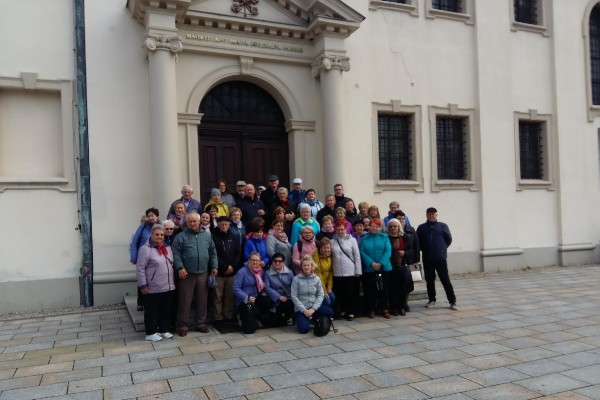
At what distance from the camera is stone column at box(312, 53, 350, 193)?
36.1 feet

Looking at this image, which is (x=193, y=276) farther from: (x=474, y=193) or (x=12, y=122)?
(x=474, y=193)

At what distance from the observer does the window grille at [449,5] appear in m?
13.6

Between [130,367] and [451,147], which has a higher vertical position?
[451,147]

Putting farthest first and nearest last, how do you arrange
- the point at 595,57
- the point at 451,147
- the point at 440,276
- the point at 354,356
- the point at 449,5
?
1. the point at 595,57
2. the point at 449,5
3. the point at 451,147
4. the point at 440,276
5. the point at 354,356

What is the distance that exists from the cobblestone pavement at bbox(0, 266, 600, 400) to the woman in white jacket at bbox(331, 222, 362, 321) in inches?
12.6

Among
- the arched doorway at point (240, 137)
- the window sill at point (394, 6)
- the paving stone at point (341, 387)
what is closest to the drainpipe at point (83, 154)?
the arched doorway at point (240, 137)

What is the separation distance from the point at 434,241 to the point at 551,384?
13.1 ft

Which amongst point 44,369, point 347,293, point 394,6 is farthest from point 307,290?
point 394,6

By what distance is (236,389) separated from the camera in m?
4.86

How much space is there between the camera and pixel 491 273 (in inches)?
525

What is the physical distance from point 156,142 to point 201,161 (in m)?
1.38

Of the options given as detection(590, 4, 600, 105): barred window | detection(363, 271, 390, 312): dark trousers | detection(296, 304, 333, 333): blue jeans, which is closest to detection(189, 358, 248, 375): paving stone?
detection(296, 304, 333, 333): blue jeans

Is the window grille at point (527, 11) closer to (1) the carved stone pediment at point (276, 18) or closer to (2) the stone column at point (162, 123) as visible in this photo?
(1) the carved stone pediment at point (276, 18)

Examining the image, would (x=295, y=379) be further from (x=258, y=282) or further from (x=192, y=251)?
(x=192, y=251)
